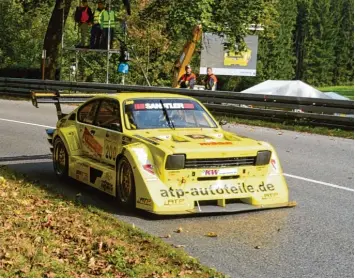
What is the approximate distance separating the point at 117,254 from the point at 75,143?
159 inches

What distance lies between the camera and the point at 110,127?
8625 mm

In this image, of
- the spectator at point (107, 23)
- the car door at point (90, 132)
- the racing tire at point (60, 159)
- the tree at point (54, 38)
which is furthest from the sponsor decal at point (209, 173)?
the tree at point (54, 38)

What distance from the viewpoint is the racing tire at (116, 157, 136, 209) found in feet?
24.9

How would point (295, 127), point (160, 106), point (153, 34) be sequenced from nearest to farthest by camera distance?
1. point (160, 106)
2. point (295, 127)
3. point (153, 34)

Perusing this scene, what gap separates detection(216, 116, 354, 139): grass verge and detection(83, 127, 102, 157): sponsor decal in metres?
8.65

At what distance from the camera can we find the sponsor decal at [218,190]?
733cm

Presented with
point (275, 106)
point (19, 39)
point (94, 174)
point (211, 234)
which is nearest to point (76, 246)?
point (211, 234)

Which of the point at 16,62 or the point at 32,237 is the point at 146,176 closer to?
the point at 32,237

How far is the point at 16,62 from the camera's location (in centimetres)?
4681

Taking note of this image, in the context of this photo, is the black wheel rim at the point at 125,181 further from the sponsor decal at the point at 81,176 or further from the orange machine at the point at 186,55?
the orange machine at the point at 186,55

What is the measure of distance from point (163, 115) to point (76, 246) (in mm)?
3165

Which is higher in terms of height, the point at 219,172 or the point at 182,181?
the point at 219,172

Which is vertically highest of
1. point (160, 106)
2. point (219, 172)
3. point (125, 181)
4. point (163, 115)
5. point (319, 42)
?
point (319, 42)

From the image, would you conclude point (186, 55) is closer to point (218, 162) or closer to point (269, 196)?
point (269, 196)
